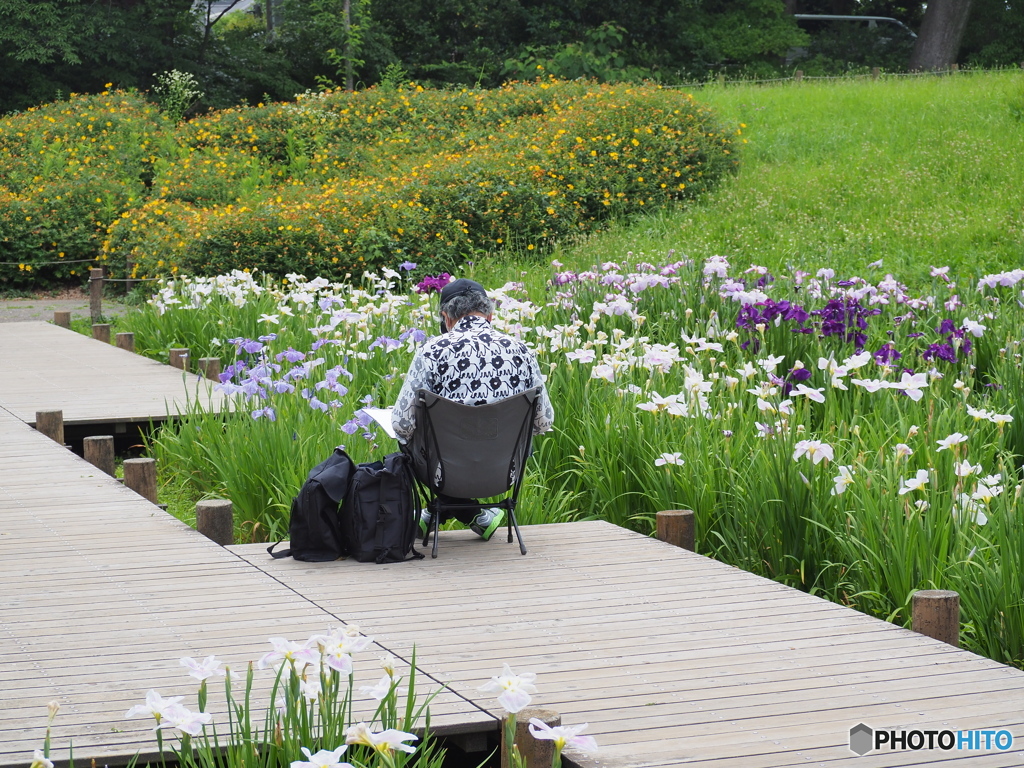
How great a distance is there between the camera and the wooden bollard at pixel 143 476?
522 cm

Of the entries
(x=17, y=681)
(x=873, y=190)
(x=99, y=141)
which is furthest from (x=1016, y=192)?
(x=99, y=141)

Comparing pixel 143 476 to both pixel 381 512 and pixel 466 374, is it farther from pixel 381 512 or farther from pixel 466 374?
pixel 466 374

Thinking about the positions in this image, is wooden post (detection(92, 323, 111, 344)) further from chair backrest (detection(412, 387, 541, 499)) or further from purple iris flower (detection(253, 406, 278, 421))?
chair backrest (detection(412, 387, 541, 499))

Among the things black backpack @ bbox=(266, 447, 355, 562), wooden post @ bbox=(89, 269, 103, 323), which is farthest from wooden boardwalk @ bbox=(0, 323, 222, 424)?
black backpack @ bbox=(266, 447, 355, 562)

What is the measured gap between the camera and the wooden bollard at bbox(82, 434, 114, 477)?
5.72m

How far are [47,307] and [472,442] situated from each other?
1177 cm

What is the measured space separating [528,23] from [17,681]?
93.8ft

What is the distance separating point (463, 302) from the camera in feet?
14.0

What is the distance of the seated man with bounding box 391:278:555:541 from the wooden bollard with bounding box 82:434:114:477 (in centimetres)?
220

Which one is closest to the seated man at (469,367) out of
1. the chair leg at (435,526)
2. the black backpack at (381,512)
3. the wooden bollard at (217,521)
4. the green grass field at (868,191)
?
the black backpack at (381,512)

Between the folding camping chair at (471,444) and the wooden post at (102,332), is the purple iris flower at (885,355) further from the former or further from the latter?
the wooden post at (102,332)

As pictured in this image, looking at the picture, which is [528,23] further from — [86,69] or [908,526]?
[908,526]

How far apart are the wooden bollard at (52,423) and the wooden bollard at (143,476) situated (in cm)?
143

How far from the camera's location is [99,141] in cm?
1941
